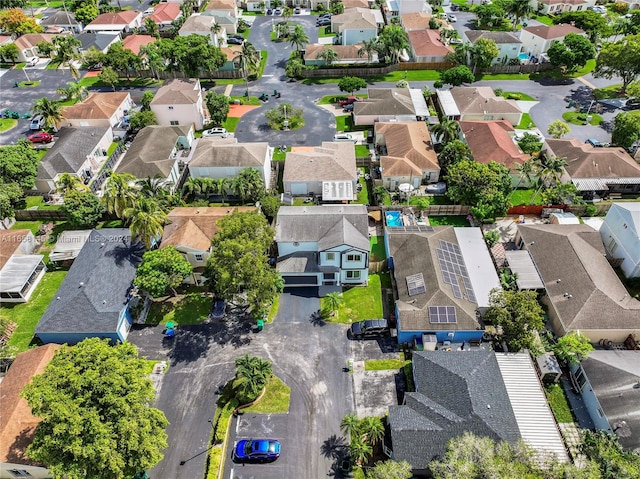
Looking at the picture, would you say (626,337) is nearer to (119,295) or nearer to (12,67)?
(119,295)

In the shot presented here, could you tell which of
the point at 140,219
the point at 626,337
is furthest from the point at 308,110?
the point at 626,337

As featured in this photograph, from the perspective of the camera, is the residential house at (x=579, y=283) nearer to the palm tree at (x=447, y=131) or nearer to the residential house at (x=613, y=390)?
the residential house at (x=613, y=390)

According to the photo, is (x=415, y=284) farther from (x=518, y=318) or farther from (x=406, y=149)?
(x=406, y=149)

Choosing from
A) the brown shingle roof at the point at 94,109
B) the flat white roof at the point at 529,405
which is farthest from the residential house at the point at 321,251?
the brown shingle roof at the point at 94,109

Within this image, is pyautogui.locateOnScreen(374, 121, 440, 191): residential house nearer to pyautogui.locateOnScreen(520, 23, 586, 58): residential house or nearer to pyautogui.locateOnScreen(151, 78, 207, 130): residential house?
pyautogui.locateOnScreen(151, 78, 207, 130): residential house

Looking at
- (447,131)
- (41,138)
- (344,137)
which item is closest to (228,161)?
(344,137)
